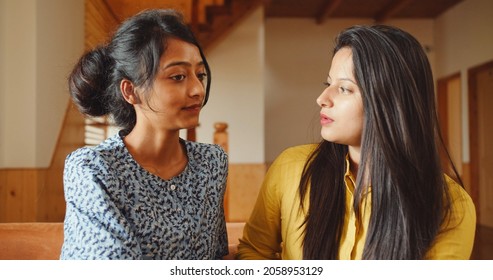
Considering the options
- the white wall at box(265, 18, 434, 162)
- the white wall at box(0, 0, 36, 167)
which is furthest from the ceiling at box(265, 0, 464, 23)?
the white wall at box(0, 0, 36, 167)

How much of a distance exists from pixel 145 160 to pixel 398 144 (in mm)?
380

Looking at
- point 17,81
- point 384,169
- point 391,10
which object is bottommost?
point 384,169

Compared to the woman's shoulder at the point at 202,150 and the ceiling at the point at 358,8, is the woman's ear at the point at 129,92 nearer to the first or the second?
the woman's shoulder at the point at 202,150

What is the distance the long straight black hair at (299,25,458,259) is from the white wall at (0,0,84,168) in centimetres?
137

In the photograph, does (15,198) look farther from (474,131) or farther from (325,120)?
(474,131)

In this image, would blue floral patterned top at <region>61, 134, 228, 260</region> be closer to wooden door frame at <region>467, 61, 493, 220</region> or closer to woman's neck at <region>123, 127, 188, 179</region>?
woman's neck at <region>123, 127, 188, 179</region>

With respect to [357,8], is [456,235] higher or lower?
lower

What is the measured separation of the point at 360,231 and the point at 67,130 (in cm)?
182

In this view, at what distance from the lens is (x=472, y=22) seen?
13.9 ft

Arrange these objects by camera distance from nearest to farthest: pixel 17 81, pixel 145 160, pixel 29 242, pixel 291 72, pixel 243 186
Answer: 1. pixel 145 160
2. pixel 29 242
3. pixel 17 81
4. pixel 243 186
5. pixel 291 72

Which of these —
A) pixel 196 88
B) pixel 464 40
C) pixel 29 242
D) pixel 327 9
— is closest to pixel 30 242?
pixel 29 242

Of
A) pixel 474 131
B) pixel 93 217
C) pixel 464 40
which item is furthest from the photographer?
pixel 464 40

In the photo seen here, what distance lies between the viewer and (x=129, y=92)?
84 centimetres
